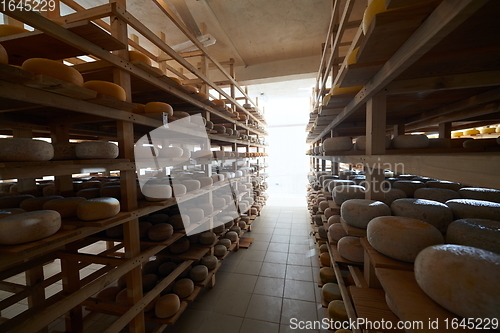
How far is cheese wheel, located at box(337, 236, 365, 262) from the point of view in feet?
4.82

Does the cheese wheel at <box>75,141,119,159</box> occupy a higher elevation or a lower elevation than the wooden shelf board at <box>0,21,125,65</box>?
lower

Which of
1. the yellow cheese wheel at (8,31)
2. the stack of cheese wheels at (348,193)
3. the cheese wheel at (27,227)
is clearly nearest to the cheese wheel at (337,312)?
the stack of cheese wheels at (348,193)

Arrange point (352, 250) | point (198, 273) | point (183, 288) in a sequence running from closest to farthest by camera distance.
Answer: point (352, 250), point (183, 288), point (198, 273)

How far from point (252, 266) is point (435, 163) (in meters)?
3.04

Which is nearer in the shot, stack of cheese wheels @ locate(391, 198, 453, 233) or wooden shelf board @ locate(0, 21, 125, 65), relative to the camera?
stack of cheese wheels @ locate(391, 198, 453, 233)

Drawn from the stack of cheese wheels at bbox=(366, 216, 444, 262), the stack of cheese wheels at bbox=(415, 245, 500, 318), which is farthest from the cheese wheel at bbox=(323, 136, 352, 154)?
the stack of cheese wheels at bbox=(415, 245, 500, 318)

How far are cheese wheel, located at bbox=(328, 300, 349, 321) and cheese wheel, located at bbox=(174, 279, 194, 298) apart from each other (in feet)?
5.00

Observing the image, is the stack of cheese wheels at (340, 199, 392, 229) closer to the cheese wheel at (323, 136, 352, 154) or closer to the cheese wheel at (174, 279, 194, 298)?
the cheese wheel at (323, 136, 352, 154)

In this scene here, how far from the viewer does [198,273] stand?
2.48 meters

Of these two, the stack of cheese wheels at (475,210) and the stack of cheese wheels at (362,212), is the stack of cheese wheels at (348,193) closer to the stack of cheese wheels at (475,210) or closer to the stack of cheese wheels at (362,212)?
the stack of cheese wheels at (362,212)

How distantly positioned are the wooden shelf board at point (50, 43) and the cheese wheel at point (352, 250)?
88.8 inches

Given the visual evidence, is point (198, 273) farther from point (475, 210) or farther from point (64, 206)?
point (475, 210)

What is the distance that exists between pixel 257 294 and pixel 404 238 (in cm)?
225

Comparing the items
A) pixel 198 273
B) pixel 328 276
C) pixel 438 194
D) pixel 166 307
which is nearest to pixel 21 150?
pixel 166 307
